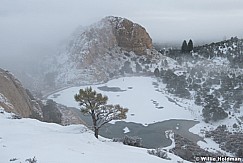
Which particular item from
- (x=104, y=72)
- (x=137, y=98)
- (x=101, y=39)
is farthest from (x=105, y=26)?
(x=137, y=98)

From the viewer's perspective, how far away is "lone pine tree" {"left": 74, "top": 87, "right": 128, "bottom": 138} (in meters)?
16.6

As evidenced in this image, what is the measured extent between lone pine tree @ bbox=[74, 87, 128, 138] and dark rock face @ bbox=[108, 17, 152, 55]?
49.3m

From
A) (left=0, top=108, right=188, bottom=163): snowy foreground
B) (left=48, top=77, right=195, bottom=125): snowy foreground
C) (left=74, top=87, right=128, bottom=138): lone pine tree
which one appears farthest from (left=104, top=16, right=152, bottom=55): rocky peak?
(left=0, top=108, right=188, bottom=163): snowy foreground

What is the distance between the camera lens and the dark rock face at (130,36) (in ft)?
219

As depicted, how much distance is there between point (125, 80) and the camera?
5350 centimetres

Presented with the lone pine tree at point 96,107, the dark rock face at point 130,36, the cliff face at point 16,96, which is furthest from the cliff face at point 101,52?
Answer: the lone pine tree at point 96,107

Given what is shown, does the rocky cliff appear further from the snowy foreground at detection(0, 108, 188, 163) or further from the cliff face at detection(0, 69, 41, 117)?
the snowy foreground at detection(0, 108, 188, 163)

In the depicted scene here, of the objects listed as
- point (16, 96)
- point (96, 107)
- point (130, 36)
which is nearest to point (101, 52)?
point (130, 36)

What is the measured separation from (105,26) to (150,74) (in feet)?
55.9

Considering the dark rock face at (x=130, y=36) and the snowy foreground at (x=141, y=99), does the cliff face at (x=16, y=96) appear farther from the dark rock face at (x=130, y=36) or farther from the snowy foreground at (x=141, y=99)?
the dark rock face at (x=130, y=36)

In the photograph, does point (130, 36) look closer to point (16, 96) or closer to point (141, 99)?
point (141, 99)

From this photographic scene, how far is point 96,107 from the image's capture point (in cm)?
1680

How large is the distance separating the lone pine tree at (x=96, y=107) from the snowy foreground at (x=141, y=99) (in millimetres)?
17913

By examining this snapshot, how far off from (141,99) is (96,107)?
2651 cm
